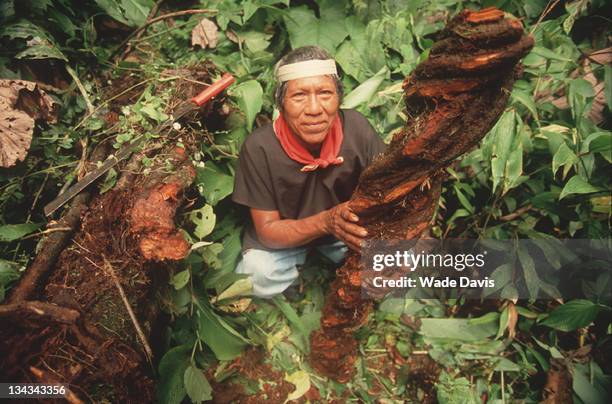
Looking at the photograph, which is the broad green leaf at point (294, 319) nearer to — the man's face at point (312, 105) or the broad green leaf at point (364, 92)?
the man's face at point (312, 105)

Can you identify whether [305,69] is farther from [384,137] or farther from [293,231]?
[384,137]

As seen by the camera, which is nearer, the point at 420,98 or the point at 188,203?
the point at 420,98

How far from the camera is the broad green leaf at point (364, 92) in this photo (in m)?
2.49

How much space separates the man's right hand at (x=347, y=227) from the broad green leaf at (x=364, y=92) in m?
1.26

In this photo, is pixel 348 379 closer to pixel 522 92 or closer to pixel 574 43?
pixel 522 92

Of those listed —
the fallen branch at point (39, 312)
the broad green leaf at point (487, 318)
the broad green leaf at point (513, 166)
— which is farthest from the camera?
the broad green leaf at point (487, 318)

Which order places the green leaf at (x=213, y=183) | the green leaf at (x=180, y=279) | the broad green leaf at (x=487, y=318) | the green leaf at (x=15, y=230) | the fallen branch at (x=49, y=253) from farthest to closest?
the broad green leaf at (x=487, y=318) → the green leaf at (x=213, y=183) → the green leaf at (x=180, y=279) → the green leaf at (x=15, y=230) → the fallen branch at (x=49, y=253)

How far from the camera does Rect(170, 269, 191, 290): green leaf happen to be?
1829 millimetres

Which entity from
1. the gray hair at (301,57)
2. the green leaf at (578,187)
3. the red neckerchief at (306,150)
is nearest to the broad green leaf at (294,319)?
the red neckerchief at (306,150)

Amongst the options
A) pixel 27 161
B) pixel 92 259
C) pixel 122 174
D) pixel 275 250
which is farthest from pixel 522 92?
pixel 27 161

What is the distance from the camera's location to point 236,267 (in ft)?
7.80

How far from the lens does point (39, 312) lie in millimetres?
1287

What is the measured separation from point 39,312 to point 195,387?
0.82 meters

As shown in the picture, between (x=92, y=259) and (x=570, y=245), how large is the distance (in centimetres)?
248
